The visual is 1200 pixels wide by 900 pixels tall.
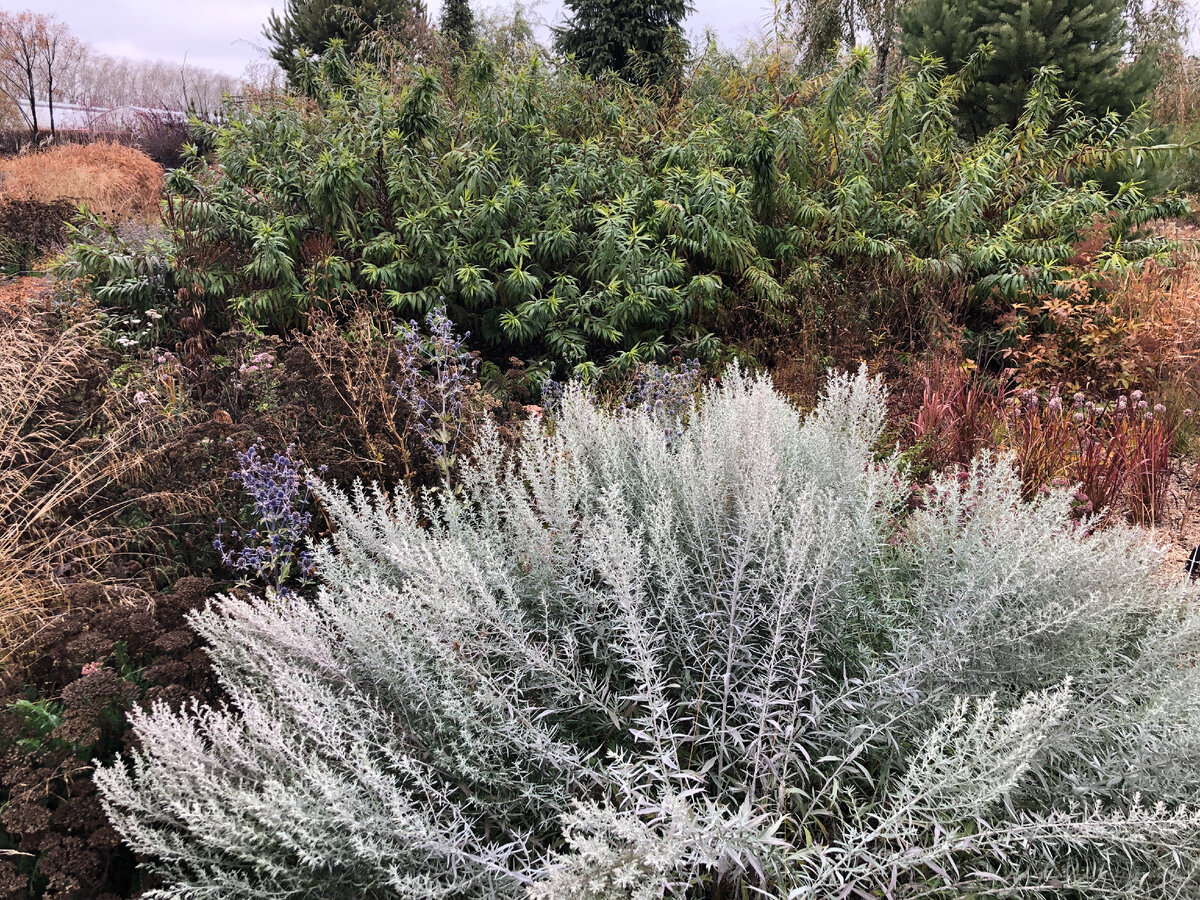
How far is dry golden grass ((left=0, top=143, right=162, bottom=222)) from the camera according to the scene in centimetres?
1157

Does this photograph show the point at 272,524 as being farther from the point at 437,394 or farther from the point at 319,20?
the point at 319,20

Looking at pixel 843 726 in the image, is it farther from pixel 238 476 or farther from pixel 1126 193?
pixel 1126 193

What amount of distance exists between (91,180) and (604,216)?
13.1 metres

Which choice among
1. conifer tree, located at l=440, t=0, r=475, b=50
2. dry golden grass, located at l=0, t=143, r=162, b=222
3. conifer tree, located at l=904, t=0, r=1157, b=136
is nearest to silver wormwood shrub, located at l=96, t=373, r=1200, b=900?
conifer tree, located at l=904, t=0, r=1157, b=136

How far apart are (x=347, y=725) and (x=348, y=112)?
→ 18.1 feet

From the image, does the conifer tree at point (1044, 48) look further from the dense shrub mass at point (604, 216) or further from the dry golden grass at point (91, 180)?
the dry golden grass at point (91, 180)

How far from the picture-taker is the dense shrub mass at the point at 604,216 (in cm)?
480

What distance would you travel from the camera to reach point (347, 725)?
129 cm

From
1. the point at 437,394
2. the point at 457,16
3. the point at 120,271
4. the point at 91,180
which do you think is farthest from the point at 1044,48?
the point at 91,180

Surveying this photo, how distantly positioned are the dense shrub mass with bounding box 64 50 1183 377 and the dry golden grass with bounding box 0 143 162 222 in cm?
694

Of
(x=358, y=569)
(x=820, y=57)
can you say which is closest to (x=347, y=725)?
(x=358, y=569)

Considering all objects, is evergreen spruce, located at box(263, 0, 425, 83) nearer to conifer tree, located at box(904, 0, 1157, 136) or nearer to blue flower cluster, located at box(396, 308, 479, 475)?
conifer tree, located at box(904, 0, 1157, 136)

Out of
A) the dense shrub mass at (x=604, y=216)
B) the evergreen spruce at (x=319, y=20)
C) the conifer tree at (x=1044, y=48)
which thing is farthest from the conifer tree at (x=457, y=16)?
the dense shrub mass at (x=604, y=216)

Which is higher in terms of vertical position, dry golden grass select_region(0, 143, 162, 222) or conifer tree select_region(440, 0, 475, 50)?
conifer tree select_region(440, 0, 475, 50)
